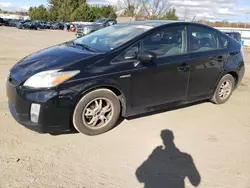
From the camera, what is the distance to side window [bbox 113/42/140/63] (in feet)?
12.7

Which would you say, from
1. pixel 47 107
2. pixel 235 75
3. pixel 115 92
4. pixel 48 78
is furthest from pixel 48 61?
pixel 235 75

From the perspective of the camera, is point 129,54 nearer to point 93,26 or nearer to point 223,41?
point 223,41

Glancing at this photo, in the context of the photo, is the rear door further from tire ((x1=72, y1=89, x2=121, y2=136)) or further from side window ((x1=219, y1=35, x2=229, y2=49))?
tire ((x1=72, y1=89, x2=121, y2=136))

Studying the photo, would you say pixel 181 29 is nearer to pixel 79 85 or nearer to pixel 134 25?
pixel 134 25

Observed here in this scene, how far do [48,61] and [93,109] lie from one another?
910 mm

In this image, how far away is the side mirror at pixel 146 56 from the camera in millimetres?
3873

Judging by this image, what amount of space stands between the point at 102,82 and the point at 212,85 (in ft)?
7.79

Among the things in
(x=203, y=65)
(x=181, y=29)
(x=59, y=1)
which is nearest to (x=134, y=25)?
(x=181, y=29)

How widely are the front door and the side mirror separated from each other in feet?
0.31

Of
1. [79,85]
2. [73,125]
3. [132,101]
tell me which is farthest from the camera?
[132,101]

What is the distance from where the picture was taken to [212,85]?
5074 millimetres

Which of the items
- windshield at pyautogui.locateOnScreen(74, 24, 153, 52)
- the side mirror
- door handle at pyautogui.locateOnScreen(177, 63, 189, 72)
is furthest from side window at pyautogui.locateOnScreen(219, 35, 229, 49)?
the side mirror

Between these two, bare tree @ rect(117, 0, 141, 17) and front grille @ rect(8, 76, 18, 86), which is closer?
front grille @ rect(8, 76, 18, 86)

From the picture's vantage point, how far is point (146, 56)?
387 centimetres
